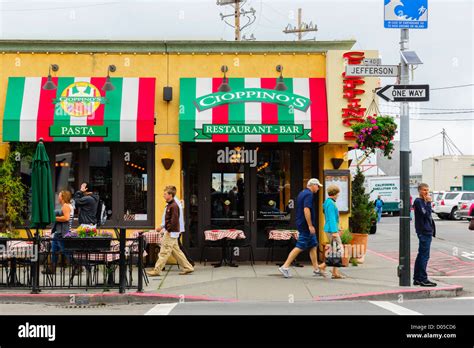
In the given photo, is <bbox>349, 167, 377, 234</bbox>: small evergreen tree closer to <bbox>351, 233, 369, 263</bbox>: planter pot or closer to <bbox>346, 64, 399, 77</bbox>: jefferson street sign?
<bbox>351, 233, 369, 263</bbox>: planter pot

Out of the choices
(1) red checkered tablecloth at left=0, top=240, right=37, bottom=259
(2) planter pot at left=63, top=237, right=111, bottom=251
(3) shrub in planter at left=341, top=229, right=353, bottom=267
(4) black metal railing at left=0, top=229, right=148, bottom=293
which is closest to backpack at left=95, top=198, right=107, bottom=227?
(4) black metal railing at left=0, top=229, right=148, bottom=293

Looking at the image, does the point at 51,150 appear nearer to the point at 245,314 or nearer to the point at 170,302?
the point at 170,302

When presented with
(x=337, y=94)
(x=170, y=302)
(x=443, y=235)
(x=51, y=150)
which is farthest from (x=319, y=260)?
(x=443, y=235)

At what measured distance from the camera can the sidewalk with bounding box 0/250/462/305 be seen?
415 inches

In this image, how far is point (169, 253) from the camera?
12875 millimetres

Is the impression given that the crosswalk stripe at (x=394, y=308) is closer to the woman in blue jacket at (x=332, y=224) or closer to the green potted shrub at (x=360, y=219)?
the woman in blue jacket at (x=332, y=224)

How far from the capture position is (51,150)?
583 inches

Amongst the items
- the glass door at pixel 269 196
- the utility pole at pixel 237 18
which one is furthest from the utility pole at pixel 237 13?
the glass door at pixel 269 196

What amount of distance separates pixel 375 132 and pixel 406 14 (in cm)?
272

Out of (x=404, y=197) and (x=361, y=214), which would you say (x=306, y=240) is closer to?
(x=404, y=197)

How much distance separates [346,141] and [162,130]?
4191 mm

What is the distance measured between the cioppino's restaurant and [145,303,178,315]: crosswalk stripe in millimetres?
4614

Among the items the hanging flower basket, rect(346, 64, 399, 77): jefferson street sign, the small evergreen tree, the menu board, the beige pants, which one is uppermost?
rect(346, 64, 399, 77): jefferson street sign
